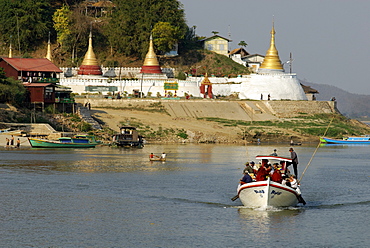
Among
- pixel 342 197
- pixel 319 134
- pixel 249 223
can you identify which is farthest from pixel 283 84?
pixel 249 223

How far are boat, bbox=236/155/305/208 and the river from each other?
0.38 metres

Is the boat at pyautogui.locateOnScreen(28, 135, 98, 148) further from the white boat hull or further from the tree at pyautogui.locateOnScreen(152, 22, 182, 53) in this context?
the tree at pyautogui.locateOnScreen(152, 22, 182, 53)

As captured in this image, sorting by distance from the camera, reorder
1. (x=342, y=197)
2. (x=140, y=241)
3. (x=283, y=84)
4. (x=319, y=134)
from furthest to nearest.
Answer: (x=283, y=84) < (x=319, y=134) < (x=342, y=197) < (x=140, y=241)

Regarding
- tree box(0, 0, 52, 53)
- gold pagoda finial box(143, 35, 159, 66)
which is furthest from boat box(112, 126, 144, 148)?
tree box(0, 0, 52, 53)

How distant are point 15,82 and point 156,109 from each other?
60.8 ft

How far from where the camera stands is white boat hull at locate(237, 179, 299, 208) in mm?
31459

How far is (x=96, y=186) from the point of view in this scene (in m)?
39.6

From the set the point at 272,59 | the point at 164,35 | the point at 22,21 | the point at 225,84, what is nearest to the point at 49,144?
the point at 225,84

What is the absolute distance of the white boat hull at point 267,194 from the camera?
31459 mm

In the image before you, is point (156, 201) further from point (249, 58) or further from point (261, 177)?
point (249, 58)

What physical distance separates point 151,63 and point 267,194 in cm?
6695

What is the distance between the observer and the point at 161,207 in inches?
1314

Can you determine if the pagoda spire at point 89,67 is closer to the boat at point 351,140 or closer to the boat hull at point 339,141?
the boat hull at point 339,141

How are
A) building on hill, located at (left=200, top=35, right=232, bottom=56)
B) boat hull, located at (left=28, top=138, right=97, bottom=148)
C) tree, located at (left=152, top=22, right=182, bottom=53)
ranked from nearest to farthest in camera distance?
boat hull, located at (left=28, top=138, right=97, bottom=148), tree, located at (left=152, top=22, right=182, bottom=53), building on hill, located at (left=200, top=35, right=232, bottom=56)
